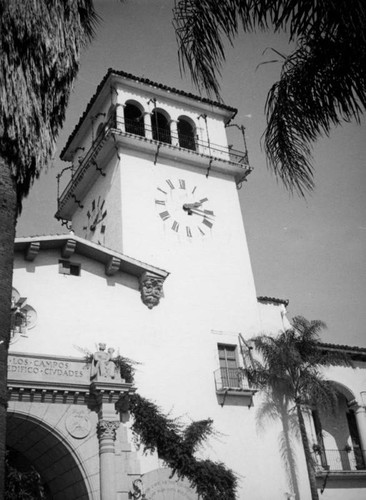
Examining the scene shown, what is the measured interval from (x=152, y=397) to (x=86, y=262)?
18.6ft

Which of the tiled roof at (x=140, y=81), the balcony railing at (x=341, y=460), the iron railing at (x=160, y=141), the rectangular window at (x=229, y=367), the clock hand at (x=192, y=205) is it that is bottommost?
the balcony railing at (x=341, y=460)

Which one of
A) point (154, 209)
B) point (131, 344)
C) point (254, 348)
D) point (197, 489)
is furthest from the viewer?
point (154, 209)

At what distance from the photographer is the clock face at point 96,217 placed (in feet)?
91.0

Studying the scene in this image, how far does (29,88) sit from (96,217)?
62.5 feet

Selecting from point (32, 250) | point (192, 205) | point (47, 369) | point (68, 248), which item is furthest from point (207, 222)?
point (47, 369)

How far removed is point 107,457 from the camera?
1775 cm

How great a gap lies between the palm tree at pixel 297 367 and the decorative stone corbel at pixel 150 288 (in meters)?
4.58

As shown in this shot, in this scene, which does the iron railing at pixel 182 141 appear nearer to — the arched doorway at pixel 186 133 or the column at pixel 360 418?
the arched doorway at pixel 186 133

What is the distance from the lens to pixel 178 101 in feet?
104

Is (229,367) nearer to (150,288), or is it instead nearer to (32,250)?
(150,288)

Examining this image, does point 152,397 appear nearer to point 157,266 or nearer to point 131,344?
point 131,344

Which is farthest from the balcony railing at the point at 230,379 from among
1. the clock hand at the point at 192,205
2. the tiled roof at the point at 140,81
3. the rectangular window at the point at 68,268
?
the tiled roof at the point at 140,81

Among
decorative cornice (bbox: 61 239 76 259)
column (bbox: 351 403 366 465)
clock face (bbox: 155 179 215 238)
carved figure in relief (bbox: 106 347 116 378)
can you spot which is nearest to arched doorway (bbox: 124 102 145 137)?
clock face (bbox: 155 179 215 238)

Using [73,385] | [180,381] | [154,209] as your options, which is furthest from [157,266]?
[73,385]
